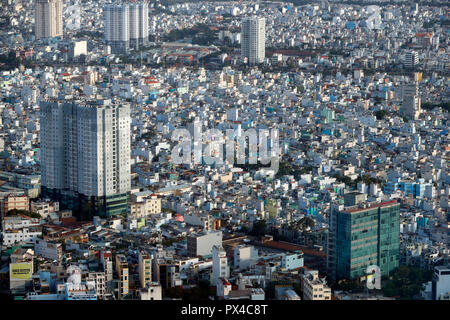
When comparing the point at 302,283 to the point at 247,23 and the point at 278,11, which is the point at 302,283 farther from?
the point at 278,11

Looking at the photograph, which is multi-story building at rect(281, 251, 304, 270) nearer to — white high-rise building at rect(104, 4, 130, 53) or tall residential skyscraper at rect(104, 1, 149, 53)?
tall residential skyscraper at rect(104, 1, 149, 53)

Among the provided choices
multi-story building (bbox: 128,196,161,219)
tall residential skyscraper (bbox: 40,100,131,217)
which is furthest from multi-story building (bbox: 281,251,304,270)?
tall residential skyscraper (bbox: 40,100,131,217)

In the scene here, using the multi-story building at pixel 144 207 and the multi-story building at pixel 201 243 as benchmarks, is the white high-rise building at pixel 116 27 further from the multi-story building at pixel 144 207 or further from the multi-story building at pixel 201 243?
the multi-story building at pixel 201 243

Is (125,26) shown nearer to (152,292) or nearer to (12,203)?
(12,203)

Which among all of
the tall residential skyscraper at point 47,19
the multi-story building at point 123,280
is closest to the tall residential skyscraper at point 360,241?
the multi-story building at point 123,280

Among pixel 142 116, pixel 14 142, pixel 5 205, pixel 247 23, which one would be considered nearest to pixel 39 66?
pixel 247 23

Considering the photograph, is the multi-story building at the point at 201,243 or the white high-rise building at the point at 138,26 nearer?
the multi-story building at the point at 201,243
